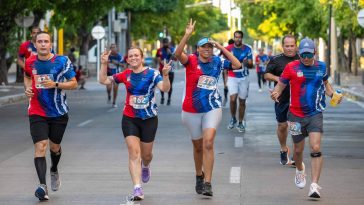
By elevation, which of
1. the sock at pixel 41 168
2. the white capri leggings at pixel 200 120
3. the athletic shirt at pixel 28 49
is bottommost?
the sock at pixel 41 168

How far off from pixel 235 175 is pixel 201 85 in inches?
80.6

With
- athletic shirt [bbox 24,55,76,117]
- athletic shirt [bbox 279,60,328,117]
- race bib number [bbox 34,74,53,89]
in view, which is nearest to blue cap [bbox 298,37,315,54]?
athletic shirt [bbox 279,60,328,117]

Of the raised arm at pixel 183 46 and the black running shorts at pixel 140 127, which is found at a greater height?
the raised arm at pixel 183 46

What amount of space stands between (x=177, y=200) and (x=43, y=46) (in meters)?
2.09

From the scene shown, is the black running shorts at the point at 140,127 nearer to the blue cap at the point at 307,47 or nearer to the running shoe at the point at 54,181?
the running shoe at the point at 54,181

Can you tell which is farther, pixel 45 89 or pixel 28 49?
pixel 28 49

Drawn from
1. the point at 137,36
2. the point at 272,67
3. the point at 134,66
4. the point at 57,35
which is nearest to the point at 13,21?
the point at 57,35

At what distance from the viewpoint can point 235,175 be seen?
1290cm

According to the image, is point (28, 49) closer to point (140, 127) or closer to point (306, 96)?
point (140, 127)

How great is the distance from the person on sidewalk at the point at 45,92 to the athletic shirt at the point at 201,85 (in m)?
1.21

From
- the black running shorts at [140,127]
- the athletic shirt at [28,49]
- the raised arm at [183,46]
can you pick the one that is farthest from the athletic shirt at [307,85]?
the athletic shirt at [28,49]

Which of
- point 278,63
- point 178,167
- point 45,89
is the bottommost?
point 178,167

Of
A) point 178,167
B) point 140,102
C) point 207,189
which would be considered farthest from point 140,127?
point 178,167

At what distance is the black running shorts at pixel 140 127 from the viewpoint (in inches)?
428
